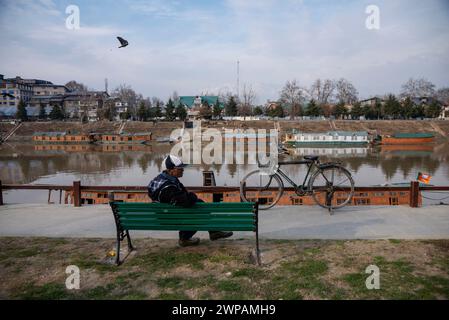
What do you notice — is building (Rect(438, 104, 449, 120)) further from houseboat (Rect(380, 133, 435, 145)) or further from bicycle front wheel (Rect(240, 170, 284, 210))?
bicycle front wheel (Rect(240, 170, 284, 210))

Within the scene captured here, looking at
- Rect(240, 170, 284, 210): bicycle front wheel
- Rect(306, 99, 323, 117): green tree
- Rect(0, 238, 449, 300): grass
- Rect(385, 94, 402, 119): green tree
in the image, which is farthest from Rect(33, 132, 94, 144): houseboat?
Rect(385, 94, 402, 119): green tree

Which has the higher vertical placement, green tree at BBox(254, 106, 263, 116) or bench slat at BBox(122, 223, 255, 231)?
green tree at BBox(254, 106, 263, 116)

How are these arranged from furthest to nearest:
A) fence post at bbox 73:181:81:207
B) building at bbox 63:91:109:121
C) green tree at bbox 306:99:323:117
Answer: building at bbox 63:91:109:121 < green tree at bbox 306:99:323:117 < fence post at bbox 73:181:81:207

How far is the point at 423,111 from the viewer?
6656 cm

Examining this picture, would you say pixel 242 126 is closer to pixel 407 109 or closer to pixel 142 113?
pixel 142 113

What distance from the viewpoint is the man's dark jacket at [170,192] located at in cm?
398

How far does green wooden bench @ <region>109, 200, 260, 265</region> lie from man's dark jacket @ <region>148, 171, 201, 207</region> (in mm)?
88

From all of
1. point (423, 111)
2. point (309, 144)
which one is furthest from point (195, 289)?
point (423, 111)

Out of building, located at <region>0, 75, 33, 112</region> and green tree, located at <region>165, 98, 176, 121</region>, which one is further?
building, located at <region>0, 75, 33, 112</region>

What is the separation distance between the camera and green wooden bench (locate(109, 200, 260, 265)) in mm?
3959

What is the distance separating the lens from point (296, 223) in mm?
5789

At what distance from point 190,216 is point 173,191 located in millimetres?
375

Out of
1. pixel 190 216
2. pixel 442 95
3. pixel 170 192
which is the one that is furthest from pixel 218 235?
pixel 442 95

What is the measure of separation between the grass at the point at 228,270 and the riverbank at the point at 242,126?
53.0 meters
